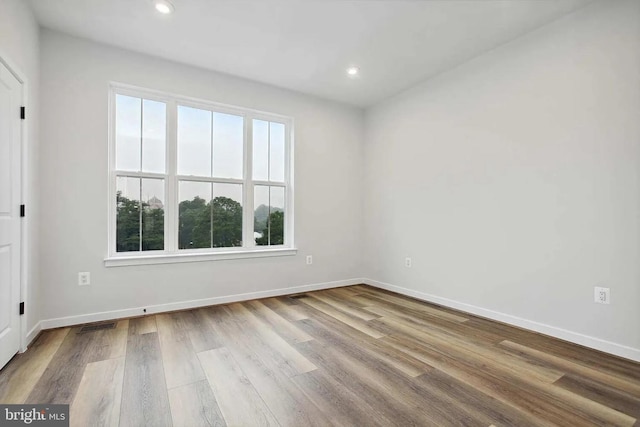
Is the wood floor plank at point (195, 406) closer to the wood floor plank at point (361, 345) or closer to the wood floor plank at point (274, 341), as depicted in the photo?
the wood floor plank at point (274, 341)

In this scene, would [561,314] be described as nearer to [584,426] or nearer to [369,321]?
[584,426]

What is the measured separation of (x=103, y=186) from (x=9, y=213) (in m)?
0.90

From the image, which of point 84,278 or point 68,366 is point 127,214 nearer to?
point 84,278

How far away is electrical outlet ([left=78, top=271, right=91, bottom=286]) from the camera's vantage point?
2846 millimetres

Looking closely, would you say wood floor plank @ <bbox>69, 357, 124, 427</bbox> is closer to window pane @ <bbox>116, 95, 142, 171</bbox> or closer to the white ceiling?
window pane @ <bbox>116, 95, 142, 171</bbox>

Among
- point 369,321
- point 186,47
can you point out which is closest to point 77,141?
point 186,47

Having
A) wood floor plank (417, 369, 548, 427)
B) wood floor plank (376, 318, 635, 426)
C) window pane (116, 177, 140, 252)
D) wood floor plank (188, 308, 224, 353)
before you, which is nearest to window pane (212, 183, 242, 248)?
window pane (116, 177, 140, 252)

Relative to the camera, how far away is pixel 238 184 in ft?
12.5

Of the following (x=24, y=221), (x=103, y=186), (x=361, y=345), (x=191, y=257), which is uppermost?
(x=103, y=186)

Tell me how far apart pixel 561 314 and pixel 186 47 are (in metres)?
4.24

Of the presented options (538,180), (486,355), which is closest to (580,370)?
(486,355)

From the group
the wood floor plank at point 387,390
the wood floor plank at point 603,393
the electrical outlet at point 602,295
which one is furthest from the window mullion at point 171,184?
the electrical outlet at point 602,295

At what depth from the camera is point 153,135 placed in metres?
3.29

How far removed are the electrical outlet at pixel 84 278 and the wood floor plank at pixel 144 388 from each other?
0.86 m
